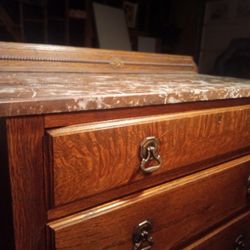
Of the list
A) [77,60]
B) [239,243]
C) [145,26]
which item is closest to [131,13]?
[145,26]

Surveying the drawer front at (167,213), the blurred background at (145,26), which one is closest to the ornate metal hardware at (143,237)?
the drawer front at (167,213)

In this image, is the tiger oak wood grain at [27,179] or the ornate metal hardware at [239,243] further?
the ornate metal hardware at [239,243]

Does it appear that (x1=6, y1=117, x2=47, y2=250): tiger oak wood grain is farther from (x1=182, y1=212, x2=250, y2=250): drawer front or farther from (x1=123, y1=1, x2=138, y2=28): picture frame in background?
(x1=123, y1=1, x2=138, y2=28): picture frame in background

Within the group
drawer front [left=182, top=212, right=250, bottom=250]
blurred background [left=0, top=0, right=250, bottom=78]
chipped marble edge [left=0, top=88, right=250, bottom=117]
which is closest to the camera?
chipped marble edge [left=0, top=88, right=250, bottom=117]

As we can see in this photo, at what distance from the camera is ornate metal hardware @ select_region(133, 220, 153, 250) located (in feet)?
1.73

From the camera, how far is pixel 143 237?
1.76 feet

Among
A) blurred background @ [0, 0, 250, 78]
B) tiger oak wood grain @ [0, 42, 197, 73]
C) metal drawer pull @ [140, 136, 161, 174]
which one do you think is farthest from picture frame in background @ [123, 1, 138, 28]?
metal drawer pull @ [140, 136, 161, 174]

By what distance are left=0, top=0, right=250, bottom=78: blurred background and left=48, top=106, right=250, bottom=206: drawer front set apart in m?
1.32

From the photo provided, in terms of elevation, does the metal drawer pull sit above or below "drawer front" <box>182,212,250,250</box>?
above

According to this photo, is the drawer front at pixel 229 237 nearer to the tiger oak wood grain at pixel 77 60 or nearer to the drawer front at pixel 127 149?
the drawer front at pixel 127 149

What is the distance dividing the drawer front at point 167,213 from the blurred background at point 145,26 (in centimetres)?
124

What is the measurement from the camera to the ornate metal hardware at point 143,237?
53cm

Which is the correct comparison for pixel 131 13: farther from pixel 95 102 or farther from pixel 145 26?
pixel 95 102

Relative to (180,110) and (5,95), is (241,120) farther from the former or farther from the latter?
(5,95)
